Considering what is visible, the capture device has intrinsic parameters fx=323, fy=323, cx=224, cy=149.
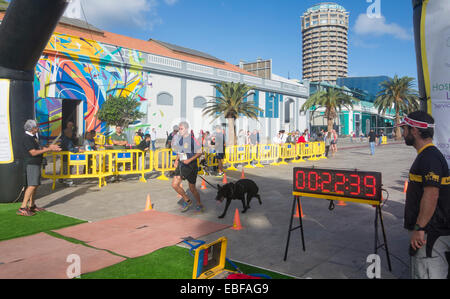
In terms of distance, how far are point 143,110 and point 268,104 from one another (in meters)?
18.8

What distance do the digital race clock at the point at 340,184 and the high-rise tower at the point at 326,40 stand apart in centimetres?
15157

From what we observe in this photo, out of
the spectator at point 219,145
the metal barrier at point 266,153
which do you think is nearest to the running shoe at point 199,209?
the spectator at point 219,145

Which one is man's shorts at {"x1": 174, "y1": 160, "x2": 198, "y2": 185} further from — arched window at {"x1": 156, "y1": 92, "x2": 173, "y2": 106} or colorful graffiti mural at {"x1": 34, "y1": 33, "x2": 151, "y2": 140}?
arched window at {"x1": 156, "y1": 92, "x2": 173, "y2": 106}

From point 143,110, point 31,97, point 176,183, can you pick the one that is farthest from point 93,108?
point 176,183

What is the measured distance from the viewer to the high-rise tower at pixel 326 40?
14862cm

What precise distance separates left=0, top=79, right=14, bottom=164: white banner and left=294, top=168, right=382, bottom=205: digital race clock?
24.6 feet

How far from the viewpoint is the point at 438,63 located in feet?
13.2

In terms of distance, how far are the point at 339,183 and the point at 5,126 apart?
826 centimetres

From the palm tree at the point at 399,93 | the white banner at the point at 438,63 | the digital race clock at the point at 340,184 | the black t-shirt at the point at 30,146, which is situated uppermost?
the palm tree at the point at 399,93

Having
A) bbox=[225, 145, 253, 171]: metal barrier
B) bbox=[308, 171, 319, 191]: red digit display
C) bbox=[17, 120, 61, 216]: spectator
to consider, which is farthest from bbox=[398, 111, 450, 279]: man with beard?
bbox=[225, 145, 253, 171]: metal barrier

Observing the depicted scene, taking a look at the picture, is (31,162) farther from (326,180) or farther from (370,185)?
(370,185)

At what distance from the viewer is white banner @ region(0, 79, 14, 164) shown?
8297 mm

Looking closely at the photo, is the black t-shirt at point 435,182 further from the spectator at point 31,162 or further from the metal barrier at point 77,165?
the metal barrier at point 77,165
